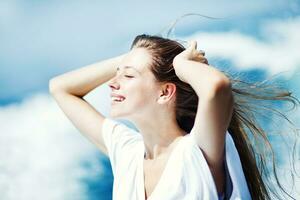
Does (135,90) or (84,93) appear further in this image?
(84,93)

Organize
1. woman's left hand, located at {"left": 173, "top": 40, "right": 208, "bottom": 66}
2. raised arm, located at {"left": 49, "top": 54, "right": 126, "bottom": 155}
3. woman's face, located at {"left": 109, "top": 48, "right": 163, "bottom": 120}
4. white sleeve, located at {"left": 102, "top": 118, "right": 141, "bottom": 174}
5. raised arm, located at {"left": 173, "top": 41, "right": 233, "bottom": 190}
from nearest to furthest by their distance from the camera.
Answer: raised arm, located at {"left": 173, "top": 41, "right": 233, "bottom": 190} < woman's left hand, located at {"left": 173, "top": 40, "right": 208, "bottom": 66} < woman's face, located at {"left": 109, "top": 48, "right": 163, "bottom": 120} < white sleeve, located at {"left": 102, "top": 118, "right": 141, "bottom": 174} < raised arm, located at {"left": 49, "top": 54, "right": 126, "bottom": 155}

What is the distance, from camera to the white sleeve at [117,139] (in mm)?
1966

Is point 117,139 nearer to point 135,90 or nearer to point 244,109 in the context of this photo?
point 135,90

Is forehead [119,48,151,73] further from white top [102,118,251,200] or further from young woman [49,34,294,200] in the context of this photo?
white top [102,118,251,200]

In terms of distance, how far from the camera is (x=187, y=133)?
1.83m

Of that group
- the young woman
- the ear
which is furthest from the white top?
the ear

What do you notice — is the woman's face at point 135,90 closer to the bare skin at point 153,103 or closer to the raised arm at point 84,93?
the bare skin at point 153,103

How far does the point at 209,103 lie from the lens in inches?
59.7

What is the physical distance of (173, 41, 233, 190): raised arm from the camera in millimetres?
1512

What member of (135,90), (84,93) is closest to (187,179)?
(135,90)

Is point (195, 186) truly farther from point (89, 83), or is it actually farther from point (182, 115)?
point (89, 83)

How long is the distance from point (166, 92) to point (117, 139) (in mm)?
276

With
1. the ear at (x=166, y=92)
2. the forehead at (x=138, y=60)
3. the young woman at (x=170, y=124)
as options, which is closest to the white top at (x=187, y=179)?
the young woman at (x=170, y=124)

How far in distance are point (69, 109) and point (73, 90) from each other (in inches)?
3.0
